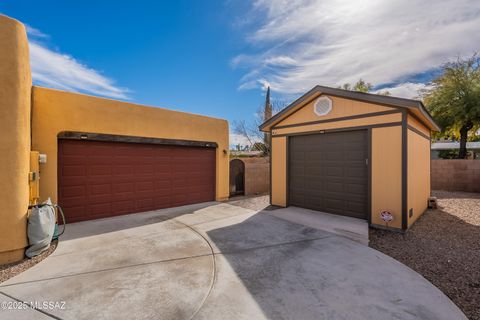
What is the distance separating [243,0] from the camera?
6617 millimetres

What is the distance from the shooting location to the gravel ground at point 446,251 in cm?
273

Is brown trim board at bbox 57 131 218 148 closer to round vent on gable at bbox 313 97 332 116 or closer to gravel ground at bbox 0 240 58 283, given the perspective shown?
gravel ground at bbox 0 240 58 283

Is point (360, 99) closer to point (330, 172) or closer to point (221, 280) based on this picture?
point (330, 172)

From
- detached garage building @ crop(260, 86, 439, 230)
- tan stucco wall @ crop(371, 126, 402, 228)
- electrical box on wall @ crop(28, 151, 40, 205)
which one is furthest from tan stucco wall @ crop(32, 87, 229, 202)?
tan stucco wall @ crop(371, 126, 402, 228)

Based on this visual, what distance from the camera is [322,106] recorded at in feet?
20.8

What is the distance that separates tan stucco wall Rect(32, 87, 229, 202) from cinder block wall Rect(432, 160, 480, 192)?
38.9ft

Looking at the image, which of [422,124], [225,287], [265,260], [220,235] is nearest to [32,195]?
[220,235]

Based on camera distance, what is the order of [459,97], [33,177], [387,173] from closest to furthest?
1. [33,177]
2. [387,173]
3. [459,97]

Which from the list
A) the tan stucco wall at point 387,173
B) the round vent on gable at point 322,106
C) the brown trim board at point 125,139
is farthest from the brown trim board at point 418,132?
the brown trim board at point 125,139

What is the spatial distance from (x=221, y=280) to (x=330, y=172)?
457 cm

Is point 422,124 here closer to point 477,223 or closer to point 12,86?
point 477,223

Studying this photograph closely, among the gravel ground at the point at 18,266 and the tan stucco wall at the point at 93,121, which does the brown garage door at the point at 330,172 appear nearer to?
the tan stucco wall at the point at 93,121

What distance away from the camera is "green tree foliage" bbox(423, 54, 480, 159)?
12.5 metres

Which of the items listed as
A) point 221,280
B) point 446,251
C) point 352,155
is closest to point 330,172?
point 352,155
